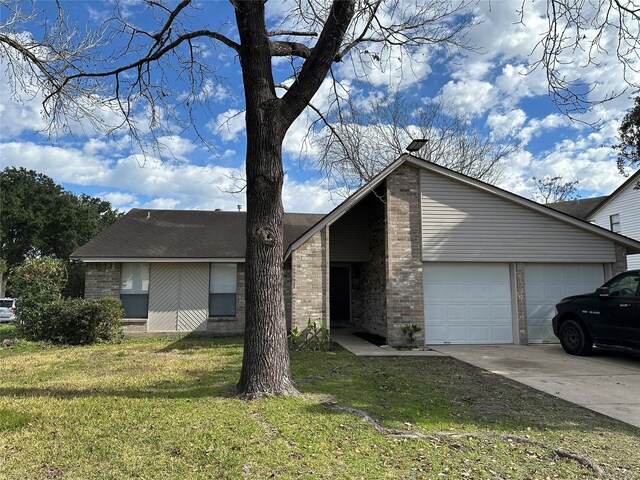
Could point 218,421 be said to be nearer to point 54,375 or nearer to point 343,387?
point 343,387

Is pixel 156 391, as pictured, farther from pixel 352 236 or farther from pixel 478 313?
pixel 352 236

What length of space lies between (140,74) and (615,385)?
1030 centimetres

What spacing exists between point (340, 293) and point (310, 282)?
523 cm

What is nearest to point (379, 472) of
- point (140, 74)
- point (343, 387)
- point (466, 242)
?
point (343, 387)

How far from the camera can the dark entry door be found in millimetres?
16188

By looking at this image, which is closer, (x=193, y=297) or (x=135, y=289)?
(x=135, y=289)

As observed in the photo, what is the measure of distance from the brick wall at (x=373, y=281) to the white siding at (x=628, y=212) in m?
14.8

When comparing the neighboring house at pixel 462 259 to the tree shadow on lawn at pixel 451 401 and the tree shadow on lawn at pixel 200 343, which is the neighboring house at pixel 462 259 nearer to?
the tree shadow on lawn at pixel 200 343

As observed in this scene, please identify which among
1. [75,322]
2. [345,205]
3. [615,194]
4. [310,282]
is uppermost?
[615,194]

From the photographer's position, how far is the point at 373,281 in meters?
14.3

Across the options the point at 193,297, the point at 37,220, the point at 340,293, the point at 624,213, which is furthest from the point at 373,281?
the point at 37,220

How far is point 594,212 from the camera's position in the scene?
2375 centimetres

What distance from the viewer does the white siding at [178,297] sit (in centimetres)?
1457

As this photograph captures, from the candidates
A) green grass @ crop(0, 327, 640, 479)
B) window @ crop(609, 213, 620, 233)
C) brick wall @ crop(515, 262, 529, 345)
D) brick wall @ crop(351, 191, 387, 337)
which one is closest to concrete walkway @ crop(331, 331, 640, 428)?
brick wall @ crop(515, 262, 529, 345)
